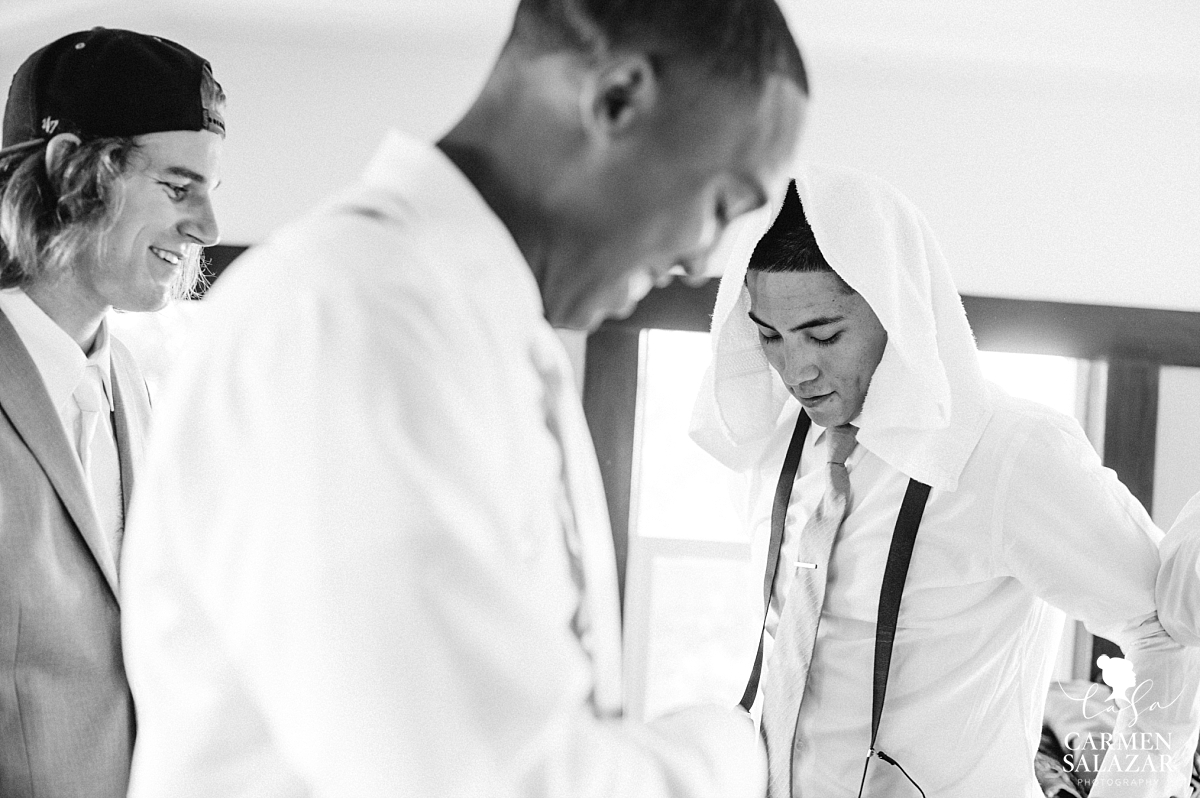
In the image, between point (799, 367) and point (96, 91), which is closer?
point (96, 91)

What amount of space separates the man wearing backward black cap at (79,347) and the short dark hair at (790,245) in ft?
2.95

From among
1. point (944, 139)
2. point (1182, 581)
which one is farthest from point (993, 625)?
point (944, 139)

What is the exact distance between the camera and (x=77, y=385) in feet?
5.25

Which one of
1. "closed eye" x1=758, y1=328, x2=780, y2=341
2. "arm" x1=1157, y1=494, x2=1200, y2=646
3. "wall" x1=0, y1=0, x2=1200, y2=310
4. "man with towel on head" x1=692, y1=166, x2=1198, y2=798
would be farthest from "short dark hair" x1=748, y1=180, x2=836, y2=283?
"wall" x1=0, y1=0, x2=1200, y2=310

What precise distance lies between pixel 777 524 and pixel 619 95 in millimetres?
1516

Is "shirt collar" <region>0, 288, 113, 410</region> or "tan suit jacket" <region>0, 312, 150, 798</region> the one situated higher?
"shirt collar" <region>0, 288, 113, 410</region>

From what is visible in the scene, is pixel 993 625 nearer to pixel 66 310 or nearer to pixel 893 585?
pixel 893 585

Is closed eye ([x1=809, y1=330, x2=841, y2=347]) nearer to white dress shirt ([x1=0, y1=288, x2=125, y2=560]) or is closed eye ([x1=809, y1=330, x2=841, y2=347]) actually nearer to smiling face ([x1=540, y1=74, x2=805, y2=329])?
white dress shirt ([x1=0, y1=288, x2=125, y2=560])

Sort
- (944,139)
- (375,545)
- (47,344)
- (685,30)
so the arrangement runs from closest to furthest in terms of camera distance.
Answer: (375,545)
(685,30)
(47,344)
(944,139)

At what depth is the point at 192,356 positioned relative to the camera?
59 centimetres

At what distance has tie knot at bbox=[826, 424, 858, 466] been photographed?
2084 mm

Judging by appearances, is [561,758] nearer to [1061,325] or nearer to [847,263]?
[847,263]

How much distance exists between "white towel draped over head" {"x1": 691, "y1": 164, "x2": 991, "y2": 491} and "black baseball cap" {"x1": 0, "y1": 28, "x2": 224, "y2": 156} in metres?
0.96

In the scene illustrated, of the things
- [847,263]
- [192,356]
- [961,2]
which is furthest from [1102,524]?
[961,2]
